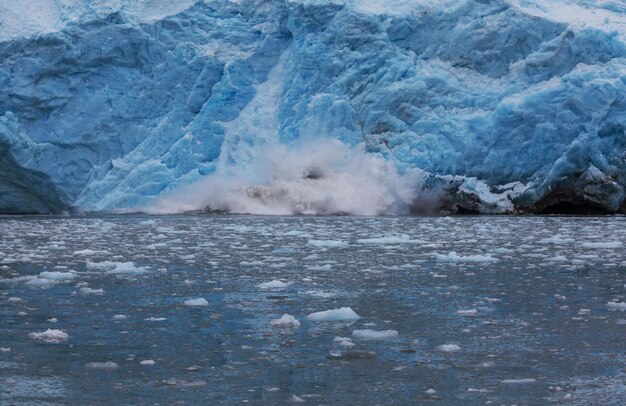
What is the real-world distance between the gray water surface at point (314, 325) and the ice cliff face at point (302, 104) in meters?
7.07

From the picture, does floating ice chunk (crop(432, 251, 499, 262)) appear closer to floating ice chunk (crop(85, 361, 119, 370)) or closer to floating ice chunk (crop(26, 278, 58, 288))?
floating ice chunk (crop(26, 278, 58, 288))

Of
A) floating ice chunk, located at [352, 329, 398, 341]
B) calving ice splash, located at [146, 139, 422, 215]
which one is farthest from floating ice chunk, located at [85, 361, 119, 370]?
calving ice splash, located at [146, 139, 422, 215]

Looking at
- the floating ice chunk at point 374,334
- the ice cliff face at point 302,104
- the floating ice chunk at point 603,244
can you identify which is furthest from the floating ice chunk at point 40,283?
the ice cliff face at point 302,104

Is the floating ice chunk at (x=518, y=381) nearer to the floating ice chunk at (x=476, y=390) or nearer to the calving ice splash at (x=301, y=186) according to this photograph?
the floating ice chunk at (x=476, y=390)

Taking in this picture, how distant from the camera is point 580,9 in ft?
51.9

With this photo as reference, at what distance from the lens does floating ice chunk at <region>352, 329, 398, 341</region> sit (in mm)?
3479

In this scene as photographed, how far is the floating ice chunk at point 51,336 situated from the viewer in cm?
339

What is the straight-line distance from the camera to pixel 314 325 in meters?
3.76

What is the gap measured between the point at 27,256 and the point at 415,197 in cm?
912

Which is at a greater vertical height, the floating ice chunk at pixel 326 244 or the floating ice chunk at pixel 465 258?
the floating ice chunk at pixel 465 258

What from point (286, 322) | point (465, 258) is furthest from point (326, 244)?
point (286, 322)

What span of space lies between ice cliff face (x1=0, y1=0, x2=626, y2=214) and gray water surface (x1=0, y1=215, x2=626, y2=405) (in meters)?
7.07

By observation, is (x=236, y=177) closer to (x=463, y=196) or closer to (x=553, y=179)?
(x=463, y=196)

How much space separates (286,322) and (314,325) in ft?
0.42
